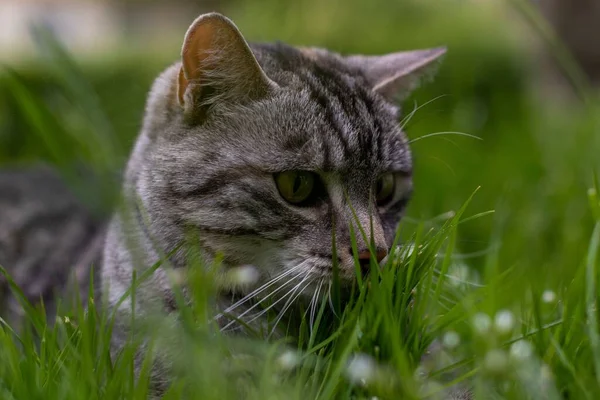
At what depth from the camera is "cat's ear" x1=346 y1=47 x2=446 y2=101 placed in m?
1.84

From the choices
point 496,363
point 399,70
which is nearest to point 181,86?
point 399,70

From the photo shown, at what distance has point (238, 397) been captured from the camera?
1216 mm

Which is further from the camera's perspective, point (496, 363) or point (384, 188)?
point (384, 188)

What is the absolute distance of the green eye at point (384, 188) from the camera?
167 centimetres

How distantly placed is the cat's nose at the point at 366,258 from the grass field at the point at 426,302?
0.15 ft

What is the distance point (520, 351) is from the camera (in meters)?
1.19

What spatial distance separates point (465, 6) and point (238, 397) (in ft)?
18.3

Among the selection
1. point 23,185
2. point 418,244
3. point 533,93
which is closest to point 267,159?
point 418,244

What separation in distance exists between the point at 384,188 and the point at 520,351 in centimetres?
60

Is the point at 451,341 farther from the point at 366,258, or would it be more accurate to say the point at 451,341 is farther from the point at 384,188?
the point at 384,188

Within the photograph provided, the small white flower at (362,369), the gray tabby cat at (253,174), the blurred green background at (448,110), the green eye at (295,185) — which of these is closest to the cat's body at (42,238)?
the blurred green background at (448,110)

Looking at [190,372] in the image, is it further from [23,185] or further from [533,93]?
[533,93]

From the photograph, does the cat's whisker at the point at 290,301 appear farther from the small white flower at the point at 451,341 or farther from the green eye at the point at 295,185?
the small white flower at the point at 451,341

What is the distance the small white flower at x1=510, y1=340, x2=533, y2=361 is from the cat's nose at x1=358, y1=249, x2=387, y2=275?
321 mm
